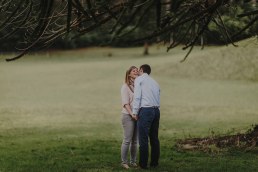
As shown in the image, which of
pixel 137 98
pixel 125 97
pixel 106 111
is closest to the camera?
pixel 137 98

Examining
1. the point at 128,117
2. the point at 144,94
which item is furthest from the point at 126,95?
the point at 144,94

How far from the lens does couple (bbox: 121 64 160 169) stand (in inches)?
403

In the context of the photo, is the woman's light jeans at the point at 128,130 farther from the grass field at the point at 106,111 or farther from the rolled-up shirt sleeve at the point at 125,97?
the grass field at the point at 106,111

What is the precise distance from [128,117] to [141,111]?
13.2 inches

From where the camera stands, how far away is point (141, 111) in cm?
1026

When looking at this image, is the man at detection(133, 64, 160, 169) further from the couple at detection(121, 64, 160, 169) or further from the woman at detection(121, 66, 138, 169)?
the woman at detection(121, 66, 138, 169)

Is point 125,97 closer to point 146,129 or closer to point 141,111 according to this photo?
point 141,111

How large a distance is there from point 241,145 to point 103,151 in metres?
2.99

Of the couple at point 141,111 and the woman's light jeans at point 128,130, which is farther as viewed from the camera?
the woman's light jeans at point 128,130

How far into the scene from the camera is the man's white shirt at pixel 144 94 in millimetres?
10242

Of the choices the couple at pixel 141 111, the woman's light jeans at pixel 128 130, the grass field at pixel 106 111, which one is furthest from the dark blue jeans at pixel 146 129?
the grass field at pixel 106 111

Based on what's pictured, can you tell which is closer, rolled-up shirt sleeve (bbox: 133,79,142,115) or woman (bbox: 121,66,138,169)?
rolled-up shirt sleeve (bbox: 133,79,142,115)

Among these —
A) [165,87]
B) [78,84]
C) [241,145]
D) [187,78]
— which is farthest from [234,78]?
[241,145]

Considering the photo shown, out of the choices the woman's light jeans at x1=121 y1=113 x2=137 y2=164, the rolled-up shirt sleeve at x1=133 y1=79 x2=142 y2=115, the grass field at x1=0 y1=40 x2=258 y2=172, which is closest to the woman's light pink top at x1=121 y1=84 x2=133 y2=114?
the woman's light jeans at x1=121 y1=113 x2=137 y2=164
